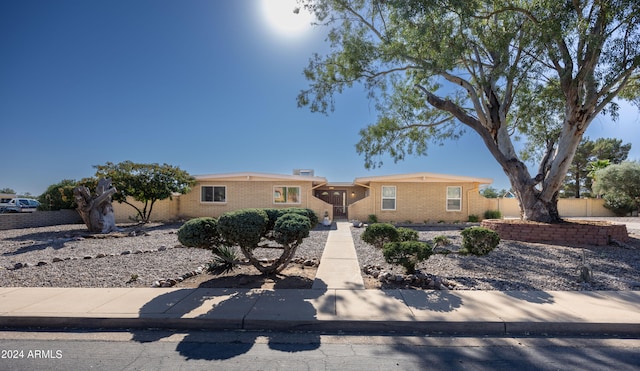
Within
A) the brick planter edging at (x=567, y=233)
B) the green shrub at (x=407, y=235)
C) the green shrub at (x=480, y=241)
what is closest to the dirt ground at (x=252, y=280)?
the green shrub at (x=407, y=235)

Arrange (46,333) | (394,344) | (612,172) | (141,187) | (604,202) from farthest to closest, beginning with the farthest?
(604,202)
(612,172)
(141,187)
(46,333)
(394,344)

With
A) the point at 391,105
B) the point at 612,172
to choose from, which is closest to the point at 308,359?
the point at 391,105

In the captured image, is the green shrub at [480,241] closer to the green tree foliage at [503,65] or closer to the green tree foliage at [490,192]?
the green tree foliage at [503,65]

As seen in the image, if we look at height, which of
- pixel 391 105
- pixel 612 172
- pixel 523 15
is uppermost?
pixel 523 15

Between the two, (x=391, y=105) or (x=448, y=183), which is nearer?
(x=391, y=105)

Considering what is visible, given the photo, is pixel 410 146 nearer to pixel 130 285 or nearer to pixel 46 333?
pixel 130 285

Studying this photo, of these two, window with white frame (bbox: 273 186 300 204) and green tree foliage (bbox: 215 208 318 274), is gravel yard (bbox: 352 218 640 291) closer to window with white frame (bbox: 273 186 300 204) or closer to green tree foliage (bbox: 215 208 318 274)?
green tree foliage (bbox: 215 208 318 274)

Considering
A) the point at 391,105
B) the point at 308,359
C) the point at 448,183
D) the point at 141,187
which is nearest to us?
the point at 308,359

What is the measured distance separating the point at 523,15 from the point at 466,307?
897 centimetres

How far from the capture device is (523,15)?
880cm

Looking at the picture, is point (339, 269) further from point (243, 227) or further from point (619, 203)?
point (619, 203)

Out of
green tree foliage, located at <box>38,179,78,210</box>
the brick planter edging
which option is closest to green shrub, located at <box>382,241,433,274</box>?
the brick planter edging

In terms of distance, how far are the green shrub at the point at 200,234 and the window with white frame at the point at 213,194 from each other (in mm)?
13094

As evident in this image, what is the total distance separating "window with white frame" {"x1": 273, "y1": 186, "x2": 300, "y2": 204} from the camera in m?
17.7
